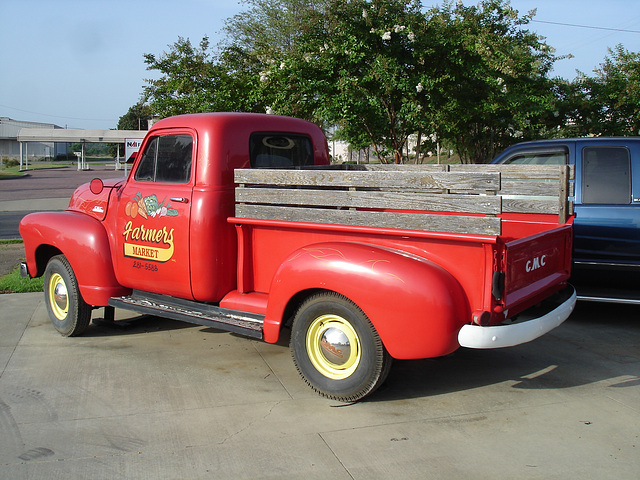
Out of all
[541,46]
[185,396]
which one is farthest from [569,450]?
[541,46]

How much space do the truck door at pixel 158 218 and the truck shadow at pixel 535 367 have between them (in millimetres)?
1949

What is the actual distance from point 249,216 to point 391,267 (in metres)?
1.33

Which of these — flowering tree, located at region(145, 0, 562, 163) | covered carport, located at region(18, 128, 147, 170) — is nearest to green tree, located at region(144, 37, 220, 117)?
flowering tree, located at region(145, 0, 562, 163)

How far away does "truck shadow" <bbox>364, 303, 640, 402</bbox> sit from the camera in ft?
15.0

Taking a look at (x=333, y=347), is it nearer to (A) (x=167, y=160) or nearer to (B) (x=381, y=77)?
(A) (x=167, y=160)

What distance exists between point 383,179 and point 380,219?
0.92 ft

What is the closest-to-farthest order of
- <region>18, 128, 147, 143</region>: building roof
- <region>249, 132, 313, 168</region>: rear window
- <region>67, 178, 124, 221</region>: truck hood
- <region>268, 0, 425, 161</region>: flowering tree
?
1. <region>249, 132, 313, 168</region>: rear window
2. <region>67, 178, 124, 221</region>: truck hood
3. <region>268, 0, 425, 161</region>: flowering tree
4. <region>18, 128, 147, 143</region>: building roof

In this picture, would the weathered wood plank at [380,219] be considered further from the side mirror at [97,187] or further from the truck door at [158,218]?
the side mirror at [97,187]

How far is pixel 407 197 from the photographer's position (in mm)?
3982

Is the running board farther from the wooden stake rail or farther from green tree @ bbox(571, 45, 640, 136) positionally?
green tree @ bbox(571, 45, 640, 136)

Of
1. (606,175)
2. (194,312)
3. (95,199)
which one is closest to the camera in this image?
(194,312)

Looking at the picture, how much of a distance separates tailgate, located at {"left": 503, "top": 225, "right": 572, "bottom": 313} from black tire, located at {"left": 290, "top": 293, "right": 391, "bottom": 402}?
92 cm

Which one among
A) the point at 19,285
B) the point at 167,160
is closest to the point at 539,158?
the point at 167,160

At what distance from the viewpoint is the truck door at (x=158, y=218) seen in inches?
194
